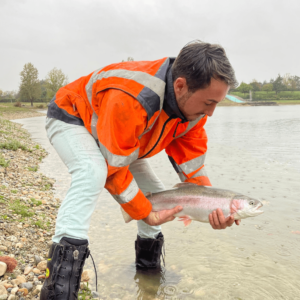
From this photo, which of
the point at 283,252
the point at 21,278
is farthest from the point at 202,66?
the point at 283,252

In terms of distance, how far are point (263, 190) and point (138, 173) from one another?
510 centimetres

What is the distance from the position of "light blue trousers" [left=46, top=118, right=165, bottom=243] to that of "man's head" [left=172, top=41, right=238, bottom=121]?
0.89m

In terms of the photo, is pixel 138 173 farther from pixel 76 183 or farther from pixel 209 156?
pixel 209 156

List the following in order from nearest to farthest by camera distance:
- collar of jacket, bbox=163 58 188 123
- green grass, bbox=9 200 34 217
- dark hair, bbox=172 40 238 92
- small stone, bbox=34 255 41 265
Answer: dark hair, bbox=172 40 238 92 → collar of jacket, bbox=163 58 188 123 → small stone, bbox=34 255 41 265 → green grass, bbox=9 200 34 217

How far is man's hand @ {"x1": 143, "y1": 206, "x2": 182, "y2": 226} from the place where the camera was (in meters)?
3.30

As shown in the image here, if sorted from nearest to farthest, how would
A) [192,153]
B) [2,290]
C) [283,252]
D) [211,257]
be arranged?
1. [2,290]
2. [192,153]
3. [211,257]
4. [283,252]

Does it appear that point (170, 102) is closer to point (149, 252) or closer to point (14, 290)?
point (149, 252)

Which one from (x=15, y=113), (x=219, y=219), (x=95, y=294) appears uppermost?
(x=15, y=113)

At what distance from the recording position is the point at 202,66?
266 cm

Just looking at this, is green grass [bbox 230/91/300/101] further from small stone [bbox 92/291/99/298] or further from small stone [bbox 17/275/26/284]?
small stone [bbox 17/275/26/284]

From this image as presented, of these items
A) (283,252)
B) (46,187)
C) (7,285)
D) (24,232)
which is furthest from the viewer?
(46,187)

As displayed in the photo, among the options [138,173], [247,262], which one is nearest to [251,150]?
[247,262]

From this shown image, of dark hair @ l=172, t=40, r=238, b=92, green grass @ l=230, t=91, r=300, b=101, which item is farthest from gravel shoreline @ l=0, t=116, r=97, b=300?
Answer: green grass @ l=230, t=91, r=300, b=101

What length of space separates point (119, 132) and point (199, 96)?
751mm
